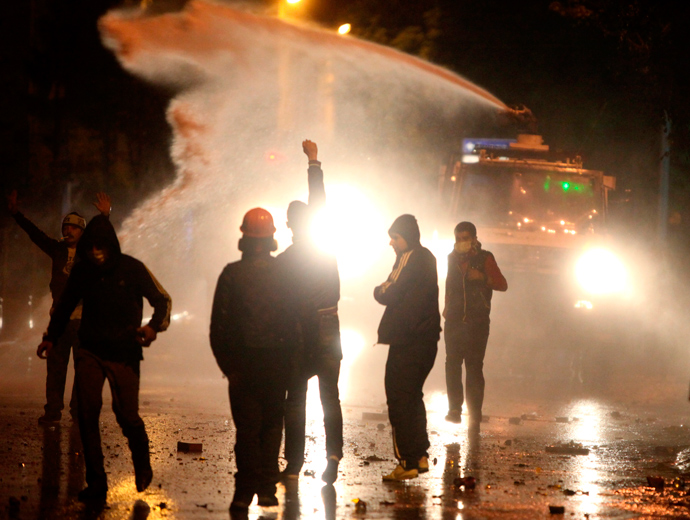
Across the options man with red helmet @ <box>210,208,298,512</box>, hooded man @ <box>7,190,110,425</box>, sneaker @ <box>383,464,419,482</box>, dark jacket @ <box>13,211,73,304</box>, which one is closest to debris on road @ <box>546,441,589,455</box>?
sneaker @ <box>383,464,419,482</box>

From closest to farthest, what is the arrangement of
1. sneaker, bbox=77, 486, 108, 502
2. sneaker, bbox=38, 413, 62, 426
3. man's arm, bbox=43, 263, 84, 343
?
sneaker, bbox=77, 486, 108, 502 → man's arm, bbox=43, 263, 84, 343 → sneaker, bbox=38, 413, 62, 426

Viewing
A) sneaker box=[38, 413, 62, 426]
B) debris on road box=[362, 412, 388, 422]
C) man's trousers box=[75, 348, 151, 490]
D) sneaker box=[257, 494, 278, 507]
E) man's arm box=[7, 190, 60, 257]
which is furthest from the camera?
debris on road box=[362, 412, 388, 422]

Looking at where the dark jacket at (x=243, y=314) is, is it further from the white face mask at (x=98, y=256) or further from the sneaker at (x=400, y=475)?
the sneaker at (x=400, y=475)

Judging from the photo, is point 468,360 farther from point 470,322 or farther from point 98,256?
point 98,256

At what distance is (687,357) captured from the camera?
1747 cm

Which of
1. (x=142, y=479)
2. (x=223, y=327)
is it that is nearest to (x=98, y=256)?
(x=223, y=327)

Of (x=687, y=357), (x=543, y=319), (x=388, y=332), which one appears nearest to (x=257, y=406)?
(x=388, y=332)

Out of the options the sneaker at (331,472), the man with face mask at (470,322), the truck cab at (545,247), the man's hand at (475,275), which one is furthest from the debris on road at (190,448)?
the truck cab at (545,247)

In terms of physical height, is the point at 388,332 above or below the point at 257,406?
above

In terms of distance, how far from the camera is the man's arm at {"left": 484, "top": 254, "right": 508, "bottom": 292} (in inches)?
399

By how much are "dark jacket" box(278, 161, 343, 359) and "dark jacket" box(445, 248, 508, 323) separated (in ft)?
10.5

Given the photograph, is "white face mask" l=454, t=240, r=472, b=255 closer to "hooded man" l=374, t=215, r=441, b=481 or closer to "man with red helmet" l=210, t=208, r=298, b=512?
"hooded man" l=374, t=215, r=441, b=481

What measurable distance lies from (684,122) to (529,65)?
45.2 ft

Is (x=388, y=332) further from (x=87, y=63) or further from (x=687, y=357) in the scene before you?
(x=87, y=63)
